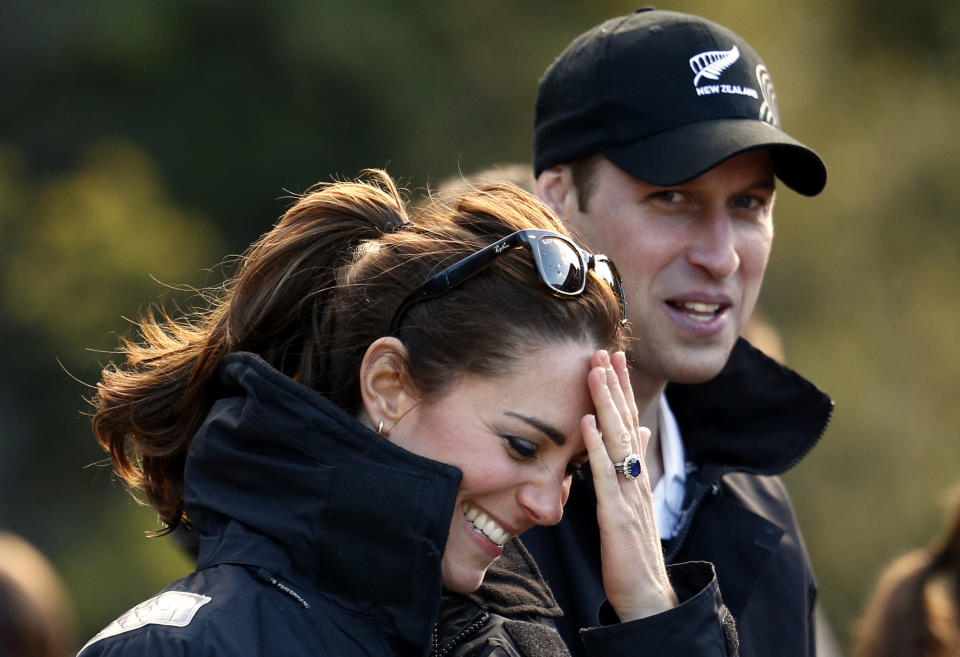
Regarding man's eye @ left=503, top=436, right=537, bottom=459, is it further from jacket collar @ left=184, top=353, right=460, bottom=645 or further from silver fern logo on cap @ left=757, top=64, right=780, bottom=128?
silver fern logo on cap @ left=757, top=64, right=780, bottom=128

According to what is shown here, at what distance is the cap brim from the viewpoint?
2861 mm

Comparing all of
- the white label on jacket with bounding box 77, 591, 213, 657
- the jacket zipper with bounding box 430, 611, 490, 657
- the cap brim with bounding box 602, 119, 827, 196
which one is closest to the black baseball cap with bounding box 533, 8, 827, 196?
the cap brim with bounding box 602, 119, 827, 196

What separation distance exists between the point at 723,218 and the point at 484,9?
1025cm

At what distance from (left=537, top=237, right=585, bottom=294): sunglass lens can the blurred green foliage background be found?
875 cm

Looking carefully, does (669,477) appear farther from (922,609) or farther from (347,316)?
(347,316)

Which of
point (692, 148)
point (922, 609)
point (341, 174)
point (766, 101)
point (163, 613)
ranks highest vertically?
point (766, 101)

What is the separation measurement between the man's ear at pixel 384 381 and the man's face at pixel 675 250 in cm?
83

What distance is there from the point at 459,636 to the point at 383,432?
0.38 metres

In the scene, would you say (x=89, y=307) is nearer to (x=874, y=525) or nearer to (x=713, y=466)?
(x=874, y=525)

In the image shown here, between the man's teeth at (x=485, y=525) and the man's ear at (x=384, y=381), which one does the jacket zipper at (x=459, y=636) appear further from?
the man's ear at (x=384, y=381)

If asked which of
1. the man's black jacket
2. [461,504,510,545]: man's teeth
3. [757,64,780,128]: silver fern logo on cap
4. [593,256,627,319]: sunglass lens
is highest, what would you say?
[757,64,780,128]: silver fern logo on cap

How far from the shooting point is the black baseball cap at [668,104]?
2902 mm

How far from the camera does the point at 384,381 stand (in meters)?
2.34

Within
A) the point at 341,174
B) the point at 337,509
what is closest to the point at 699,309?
the point at 337,509
